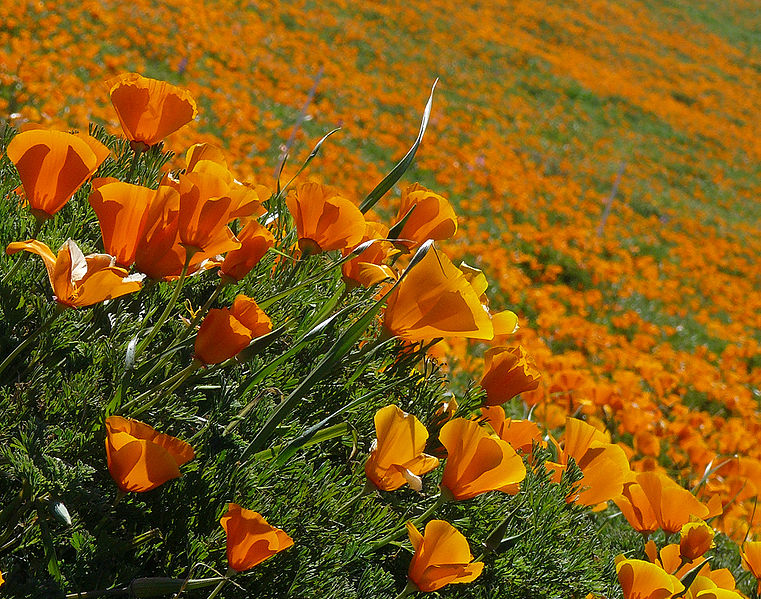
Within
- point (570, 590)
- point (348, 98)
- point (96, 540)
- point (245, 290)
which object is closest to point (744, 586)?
point (570, 590)

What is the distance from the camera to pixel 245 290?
115 cm

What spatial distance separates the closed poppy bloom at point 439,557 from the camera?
821 mm

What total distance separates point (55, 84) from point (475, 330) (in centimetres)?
595

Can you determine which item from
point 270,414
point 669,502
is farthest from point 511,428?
point 270,414

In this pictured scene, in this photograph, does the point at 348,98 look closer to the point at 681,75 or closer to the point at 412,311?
the point at 412,311

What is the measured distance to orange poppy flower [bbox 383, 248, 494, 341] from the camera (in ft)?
2.83

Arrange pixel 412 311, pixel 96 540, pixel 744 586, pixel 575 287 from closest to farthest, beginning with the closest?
pixel 96 540
pixel 412 311
pixel 744 586
pixel 575 287

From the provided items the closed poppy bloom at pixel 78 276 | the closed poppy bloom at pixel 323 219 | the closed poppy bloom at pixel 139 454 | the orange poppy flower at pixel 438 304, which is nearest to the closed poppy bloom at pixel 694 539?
the orange poppy flower at pixel 438 304

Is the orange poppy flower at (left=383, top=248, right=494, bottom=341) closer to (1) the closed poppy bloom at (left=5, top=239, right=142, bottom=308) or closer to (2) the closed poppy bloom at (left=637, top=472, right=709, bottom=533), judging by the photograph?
(1) the closed poppy bloom at (left=5, top=239, right=142, bottom=308)

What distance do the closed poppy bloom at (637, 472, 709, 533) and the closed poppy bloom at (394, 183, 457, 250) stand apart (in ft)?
1.85

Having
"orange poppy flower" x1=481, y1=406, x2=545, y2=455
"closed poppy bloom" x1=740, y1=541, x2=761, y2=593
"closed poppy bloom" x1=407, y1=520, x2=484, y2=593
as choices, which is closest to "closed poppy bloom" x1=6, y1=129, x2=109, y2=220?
"closed poppy bloom" x1=407, y1=520, x2=484, y2=593

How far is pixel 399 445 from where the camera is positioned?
2.73ft

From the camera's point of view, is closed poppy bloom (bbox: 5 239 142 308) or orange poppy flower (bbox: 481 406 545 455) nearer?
closed poppy bloom (bbox: 5 239 142 308)

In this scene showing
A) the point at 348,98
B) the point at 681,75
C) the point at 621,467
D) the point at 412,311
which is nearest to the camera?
the point at 412,311
